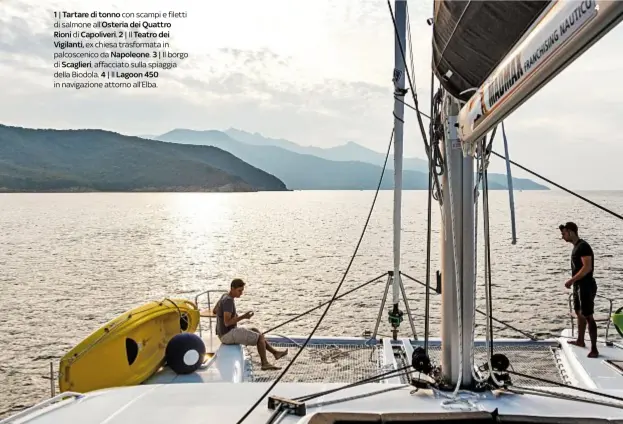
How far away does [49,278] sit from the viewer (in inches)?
1057

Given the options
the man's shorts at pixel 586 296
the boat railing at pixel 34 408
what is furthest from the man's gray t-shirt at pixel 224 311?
the man's shorts at pixel 586 296

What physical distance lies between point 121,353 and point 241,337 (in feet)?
6.58

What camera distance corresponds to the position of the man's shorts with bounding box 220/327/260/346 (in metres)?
8.76

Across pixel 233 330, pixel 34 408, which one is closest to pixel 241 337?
Result: pixel 233 330

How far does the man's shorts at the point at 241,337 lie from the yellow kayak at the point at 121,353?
88 centimetres

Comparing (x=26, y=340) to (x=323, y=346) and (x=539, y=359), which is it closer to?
(x=323, y=346)

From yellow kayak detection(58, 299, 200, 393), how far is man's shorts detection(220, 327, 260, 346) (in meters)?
0.88

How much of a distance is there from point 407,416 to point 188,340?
4796 millimetres

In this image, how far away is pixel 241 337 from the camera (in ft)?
28.8

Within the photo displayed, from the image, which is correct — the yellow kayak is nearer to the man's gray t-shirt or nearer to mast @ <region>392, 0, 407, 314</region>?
the man's gray t-shirt

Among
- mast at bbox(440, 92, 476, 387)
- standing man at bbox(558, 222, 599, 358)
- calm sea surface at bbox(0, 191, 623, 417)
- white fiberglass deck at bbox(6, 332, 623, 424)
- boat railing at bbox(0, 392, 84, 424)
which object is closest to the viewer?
white fiberglass deck at bbox(6, 332, 623, 424)

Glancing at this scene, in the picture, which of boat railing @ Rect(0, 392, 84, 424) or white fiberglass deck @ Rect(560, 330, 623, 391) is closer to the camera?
boat railing @ Rect(0, 392, 84, 424)

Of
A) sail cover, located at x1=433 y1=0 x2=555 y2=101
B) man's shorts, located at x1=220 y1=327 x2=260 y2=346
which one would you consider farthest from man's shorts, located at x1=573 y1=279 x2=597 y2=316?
sail cover, located at x1=433 y1=0 x2=555 y2=101

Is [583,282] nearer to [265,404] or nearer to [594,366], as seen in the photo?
[594,366]
